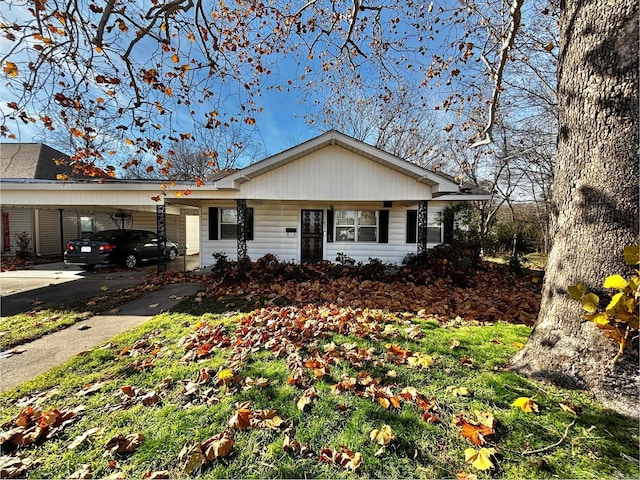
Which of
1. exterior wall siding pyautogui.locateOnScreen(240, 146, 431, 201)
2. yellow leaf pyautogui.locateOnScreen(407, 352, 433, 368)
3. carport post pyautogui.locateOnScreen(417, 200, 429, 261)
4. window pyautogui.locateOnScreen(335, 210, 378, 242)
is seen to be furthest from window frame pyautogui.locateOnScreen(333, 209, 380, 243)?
yellow leaf pyautogui.locateOnScreen(407, 352, 433, 368)

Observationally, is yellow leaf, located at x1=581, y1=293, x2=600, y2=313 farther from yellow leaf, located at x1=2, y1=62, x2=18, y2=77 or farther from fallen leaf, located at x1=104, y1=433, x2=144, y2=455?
yellow leaf, located at x1=2, y1=62, x2=18, y2=77

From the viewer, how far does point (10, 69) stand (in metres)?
4.05

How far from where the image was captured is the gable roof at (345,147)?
8.45m

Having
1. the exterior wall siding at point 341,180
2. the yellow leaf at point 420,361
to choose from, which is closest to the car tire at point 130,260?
the exterior wall siding at point 341,180

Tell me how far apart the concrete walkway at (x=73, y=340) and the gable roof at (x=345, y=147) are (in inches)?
166

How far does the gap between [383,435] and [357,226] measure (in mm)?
9712

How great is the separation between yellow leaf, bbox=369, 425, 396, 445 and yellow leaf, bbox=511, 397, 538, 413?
3.65 feet

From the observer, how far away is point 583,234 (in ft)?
7.98

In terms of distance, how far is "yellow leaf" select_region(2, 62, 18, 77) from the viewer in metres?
4.04

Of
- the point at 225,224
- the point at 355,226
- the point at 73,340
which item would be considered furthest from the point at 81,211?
the point at 355,226

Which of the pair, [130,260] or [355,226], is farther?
[355,226]

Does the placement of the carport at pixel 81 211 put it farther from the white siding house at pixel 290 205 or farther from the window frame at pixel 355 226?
the window frame at pixel 355 226

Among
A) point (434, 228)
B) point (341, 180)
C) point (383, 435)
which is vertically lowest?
point (383, 435)

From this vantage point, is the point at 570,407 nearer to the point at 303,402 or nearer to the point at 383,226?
the point at 303,402
